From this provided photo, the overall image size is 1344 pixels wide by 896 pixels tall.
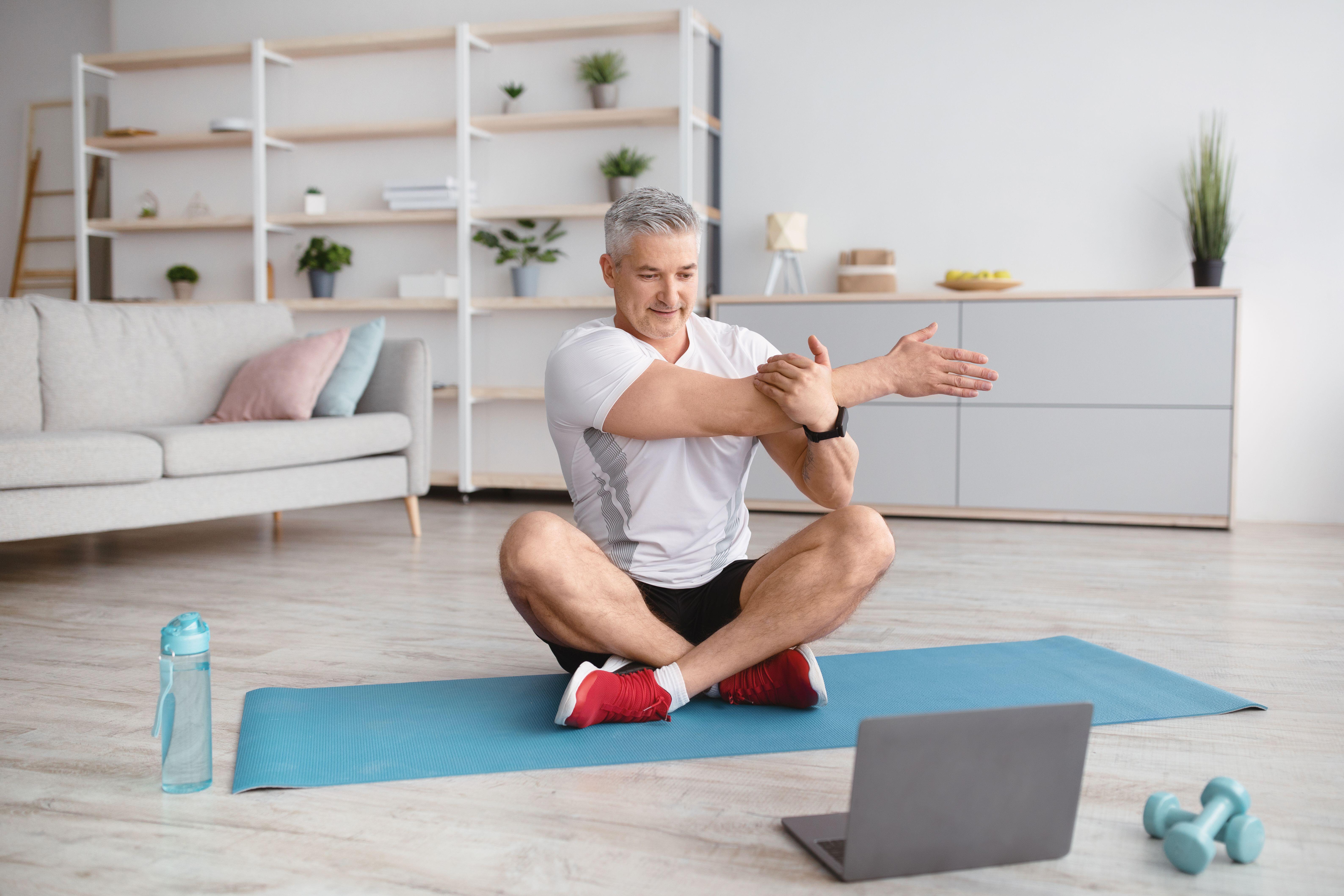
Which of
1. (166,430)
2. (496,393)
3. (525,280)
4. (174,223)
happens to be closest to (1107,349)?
(525,280)

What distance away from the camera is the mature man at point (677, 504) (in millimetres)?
1803

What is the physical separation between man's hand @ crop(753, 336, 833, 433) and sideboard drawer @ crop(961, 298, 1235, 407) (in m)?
2.77

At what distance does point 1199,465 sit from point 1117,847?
10.6 ft

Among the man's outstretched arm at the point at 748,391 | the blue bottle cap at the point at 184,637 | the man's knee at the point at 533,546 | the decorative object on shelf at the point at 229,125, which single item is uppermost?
the decorative object on shelf at the point at 229,125

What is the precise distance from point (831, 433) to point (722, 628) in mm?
383

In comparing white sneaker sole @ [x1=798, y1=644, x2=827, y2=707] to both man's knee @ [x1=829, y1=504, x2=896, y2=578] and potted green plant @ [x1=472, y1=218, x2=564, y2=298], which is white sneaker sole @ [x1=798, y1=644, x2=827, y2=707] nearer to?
man's knee @ [x1=829, y1=504, x2=896, y2=578]

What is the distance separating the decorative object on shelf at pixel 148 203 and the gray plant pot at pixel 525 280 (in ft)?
6.66

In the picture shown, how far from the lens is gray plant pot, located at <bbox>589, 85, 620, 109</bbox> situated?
4.88m

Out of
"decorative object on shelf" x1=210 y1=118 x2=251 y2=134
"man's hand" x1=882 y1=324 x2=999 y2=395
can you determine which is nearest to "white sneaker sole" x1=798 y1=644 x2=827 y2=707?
"man's hand" x1=882 y1=324 x2=999 y2=395

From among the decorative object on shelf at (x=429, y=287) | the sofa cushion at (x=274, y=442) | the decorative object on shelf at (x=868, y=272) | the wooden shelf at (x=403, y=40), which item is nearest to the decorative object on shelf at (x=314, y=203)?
the decorative object on shelf at (x=429, y=287)

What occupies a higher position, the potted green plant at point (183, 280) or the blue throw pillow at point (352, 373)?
the potted green plant at point (183, 280)

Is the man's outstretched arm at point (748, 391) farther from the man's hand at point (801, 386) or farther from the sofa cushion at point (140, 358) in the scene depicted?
the sofa cushion at point (140, 358)

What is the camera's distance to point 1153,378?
424 centimetres

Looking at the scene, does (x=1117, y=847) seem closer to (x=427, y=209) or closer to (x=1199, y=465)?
(x=1199, y=465)
